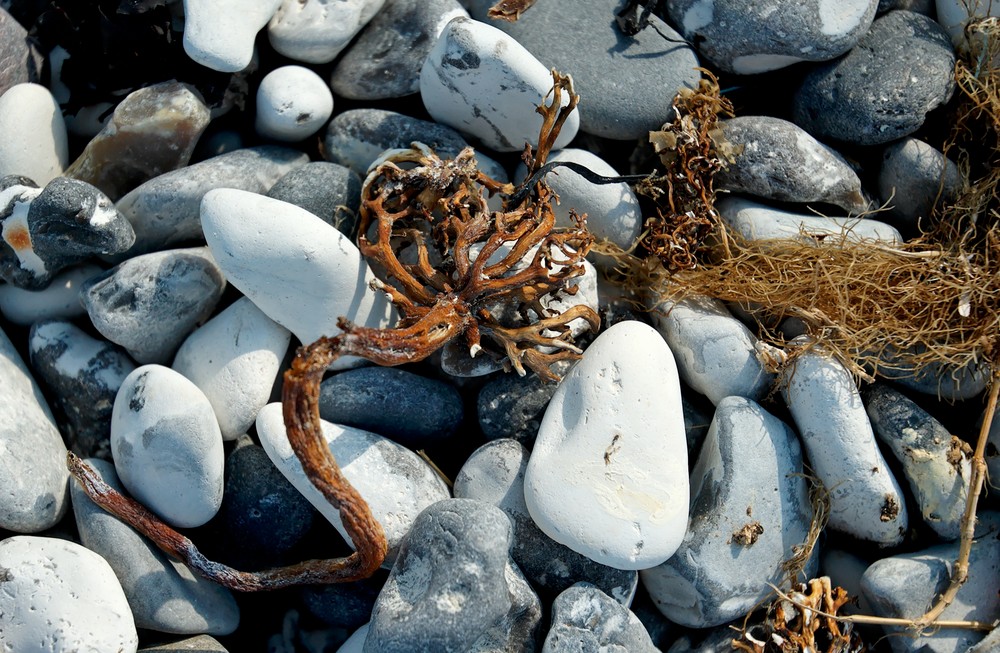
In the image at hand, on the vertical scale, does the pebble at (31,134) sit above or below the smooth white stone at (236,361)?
above

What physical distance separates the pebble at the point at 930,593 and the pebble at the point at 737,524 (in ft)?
0.78

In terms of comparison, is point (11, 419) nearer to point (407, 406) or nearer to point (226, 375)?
Answer: point (226, 375)

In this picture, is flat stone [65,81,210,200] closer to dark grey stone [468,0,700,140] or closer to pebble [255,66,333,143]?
pebble [255,66,333,143]

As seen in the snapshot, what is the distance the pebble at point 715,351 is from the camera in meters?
2.72

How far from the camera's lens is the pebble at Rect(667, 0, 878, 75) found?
9.27 feet

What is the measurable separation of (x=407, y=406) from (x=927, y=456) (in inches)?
65.1

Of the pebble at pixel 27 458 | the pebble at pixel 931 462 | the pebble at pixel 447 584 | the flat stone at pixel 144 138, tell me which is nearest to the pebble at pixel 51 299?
the pebble at pixel 27 458

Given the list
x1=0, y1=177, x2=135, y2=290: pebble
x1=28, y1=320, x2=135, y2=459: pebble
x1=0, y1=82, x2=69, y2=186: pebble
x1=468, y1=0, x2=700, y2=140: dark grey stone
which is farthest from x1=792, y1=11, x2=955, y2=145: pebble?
x1=0, y1=82, x2=69, y2=186: pebble

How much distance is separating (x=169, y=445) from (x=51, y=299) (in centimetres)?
77

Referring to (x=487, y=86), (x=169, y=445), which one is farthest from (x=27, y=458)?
(x=487, y=86)

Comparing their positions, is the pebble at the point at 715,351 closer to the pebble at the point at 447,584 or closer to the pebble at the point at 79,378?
the pebble at the point at 447,584

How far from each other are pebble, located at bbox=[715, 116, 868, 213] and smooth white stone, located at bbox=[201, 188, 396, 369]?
132 centimetres

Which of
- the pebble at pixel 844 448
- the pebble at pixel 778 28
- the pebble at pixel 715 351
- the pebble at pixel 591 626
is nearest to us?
the pebble at pixel 591 626

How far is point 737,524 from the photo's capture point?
2594 millimetres
